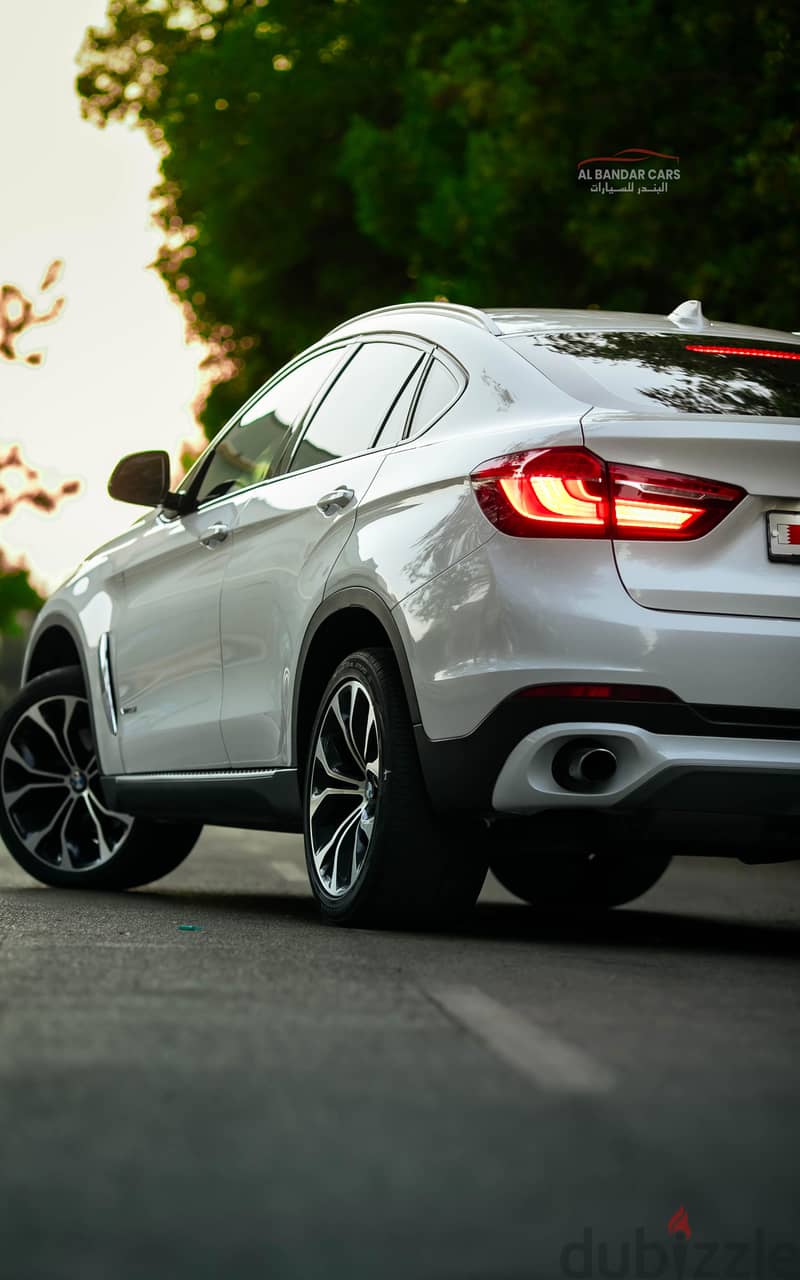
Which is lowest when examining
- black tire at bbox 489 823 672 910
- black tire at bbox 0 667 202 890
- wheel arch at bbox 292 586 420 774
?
black tire at bbox 489 823 672 910

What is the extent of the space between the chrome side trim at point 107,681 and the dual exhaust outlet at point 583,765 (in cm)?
303

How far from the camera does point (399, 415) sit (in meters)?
6.58

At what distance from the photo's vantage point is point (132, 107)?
35.6m

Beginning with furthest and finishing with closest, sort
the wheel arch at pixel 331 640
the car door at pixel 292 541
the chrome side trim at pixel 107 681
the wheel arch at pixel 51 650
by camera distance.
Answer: the wheel arch at pixel 51 650 → the chrome side trim at pixel 107 681 → the car door at pixel 292 541 → the wheel arch at pixel 331 640

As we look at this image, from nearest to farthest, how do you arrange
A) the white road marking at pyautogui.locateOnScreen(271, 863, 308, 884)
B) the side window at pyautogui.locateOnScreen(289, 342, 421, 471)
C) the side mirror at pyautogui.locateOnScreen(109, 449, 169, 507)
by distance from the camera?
1. the side window at pyautogui.locateOnScreen(289, 342, 421, 471)
2. the side mirror at pyautogui.locateOnScreen(109, 449, 169, 507)
3. the white road marking at pyautogui.locateOnScreen(271, 863, 308, 884)

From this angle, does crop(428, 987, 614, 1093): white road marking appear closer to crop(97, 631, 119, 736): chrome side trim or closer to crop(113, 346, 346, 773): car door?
crop(113, 346, 346, 773): car door

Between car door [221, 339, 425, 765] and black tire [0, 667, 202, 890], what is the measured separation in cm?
152

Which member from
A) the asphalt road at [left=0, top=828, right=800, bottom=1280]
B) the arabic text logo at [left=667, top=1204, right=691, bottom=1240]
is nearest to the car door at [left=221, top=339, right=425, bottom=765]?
the asphalt road at [left=0, top=828, right=800, bottom=1280]

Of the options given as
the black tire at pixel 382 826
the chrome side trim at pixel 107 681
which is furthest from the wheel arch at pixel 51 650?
the black tire at pixel 382 826

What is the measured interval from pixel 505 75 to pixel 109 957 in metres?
15.1

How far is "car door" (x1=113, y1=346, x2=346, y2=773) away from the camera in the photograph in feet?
24.4

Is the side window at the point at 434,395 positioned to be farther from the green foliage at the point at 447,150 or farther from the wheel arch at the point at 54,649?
the green foliage at the point at 447,150

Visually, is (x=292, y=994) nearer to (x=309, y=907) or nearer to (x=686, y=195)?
(x=309, y=907)

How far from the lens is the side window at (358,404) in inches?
266
